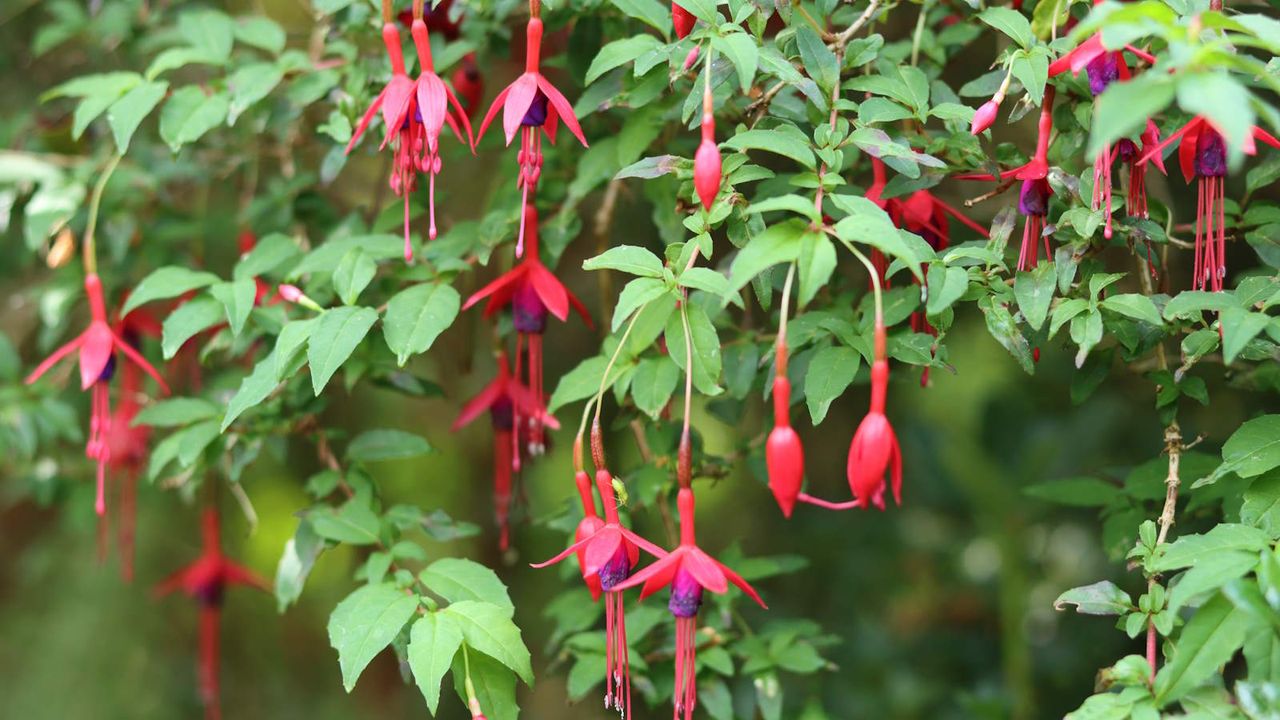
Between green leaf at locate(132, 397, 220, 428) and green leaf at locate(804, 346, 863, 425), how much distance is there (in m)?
0.64

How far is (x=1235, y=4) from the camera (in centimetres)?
127

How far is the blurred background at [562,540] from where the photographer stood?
1757mm

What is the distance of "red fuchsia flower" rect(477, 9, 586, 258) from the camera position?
2.96ft

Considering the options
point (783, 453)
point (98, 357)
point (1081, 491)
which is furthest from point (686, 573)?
point (98, 357)

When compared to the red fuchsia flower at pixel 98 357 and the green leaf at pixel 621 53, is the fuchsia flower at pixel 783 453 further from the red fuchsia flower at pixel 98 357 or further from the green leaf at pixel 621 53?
the red fuchsia flower at pixel 98 357

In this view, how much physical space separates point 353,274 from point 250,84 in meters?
0.27

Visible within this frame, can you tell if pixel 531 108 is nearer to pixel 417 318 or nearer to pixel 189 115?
→ pixel 417 318

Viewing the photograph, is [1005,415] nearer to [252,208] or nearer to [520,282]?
[520,282]

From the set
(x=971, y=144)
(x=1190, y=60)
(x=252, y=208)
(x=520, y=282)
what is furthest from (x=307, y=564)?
(x=1190, y=60)

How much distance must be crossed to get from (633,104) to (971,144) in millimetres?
291

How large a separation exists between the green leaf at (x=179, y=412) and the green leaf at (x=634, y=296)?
563 mm

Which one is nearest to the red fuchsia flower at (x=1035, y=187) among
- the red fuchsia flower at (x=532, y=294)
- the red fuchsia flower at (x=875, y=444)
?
the red fuchsia flower at (x=875, y=444)

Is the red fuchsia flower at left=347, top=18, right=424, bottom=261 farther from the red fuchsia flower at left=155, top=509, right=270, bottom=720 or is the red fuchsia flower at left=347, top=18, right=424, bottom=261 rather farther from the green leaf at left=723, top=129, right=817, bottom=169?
the red fuchsia flower at left=155, top=509, right=270, bottom=720

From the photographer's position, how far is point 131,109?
3.78 feet
